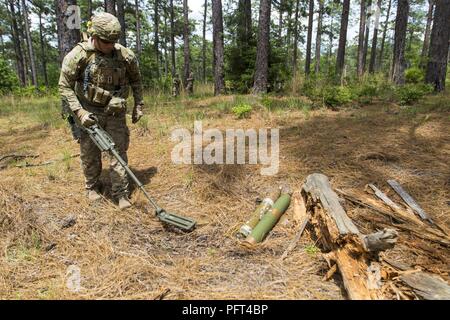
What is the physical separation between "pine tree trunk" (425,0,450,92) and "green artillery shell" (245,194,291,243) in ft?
25.9

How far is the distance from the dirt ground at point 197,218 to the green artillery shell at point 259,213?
0.46 feet

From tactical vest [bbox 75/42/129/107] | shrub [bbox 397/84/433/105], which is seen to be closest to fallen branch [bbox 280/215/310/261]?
tactical vest [bbox 75/42/129/107]

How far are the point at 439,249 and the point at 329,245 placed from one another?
2.80 ft

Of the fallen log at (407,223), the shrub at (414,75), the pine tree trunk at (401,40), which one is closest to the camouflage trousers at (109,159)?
the fallen log at (407,223)

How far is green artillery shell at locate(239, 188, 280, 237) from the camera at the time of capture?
280 cm

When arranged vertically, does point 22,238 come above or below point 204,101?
below

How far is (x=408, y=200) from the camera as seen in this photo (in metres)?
3.06

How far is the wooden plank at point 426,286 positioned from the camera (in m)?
1.71

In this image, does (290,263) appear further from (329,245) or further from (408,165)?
(408,165)

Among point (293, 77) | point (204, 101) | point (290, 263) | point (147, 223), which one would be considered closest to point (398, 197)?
point (290, 263)

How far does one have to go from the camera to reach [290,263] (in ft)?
7.92

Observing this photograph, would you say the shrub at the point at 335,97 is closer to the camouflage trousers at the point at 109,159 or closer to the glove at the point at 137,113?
the glove at the point at 137,113

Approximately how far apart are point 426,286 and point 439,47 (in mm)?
8963

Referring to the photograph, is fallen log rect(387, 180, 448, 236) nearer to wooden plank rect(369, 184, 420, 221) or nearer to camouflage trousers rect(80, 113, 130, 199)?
wooden plank rect(369, 184, 420, 221)
